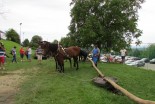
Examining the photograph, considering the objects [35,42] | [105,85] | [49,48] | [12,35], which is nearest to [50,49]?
[49,48]

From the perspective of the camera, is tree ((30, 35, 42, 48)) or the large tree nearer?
tree ((30, 35, 42, 48))

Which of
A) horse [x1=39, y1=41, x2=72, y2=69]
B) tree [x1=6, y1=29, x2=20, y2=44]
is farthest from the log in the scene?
tree [x1=6, y1=29, x2=20, y2=44]

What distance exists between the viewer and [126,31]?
104ft

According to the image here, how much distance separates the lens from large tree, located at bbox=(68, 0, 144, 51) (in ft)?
98.2

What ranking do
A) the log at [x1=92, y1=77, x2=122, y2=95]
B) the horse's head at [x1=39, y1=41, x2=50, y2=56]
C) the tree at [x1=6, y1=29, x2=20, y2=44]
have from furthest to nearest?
the tree at [x1=6, y1=29, x2=20, y2=44] < the horse's head at [x1=39, y1=41, x2=50, y2=56] < the log at [x1=92, y1=77, x2=122, y2=95]

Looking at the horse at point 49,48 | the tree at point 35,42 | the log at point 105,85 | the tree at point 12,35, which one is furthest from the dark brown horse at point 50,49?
the tree at point 12,35

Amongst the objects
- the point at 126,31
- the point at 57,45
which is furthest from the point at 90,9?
the point at 57,45

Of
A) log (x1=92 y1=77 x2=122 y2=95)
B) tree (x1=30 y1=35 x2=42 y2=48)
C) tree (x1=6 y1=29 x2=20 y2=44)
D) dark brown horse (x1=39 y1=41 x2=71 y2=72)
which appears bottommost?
log (x1=92 y1=77 x2=122 y2=95)

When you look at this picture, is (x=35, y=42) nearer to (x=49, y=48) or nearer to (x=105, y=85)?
(x=49, y=48)

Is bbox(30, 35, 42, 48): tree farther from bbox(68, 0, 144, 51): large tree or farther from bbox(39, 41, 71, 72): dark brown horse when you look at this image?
bbox(68, 0, 144, 51): large tree

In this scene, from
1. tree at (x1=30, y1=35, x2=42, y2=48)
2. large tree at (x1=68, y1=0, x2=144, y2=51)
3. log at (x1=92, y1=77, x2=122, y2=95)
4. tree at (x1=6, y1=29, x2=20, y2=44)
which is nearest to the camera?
log at (x1=92, y1=77, x2=122, y2=95)

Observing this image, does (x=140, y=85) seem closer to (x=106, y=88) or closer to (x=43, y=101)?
(x=106, y=88)

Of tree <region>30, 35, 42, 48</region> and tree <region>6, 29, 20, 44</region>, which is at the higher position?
tree <region>6, 29, 20, 44</region>

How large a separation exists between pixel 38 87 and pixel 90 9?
19.7 metres
